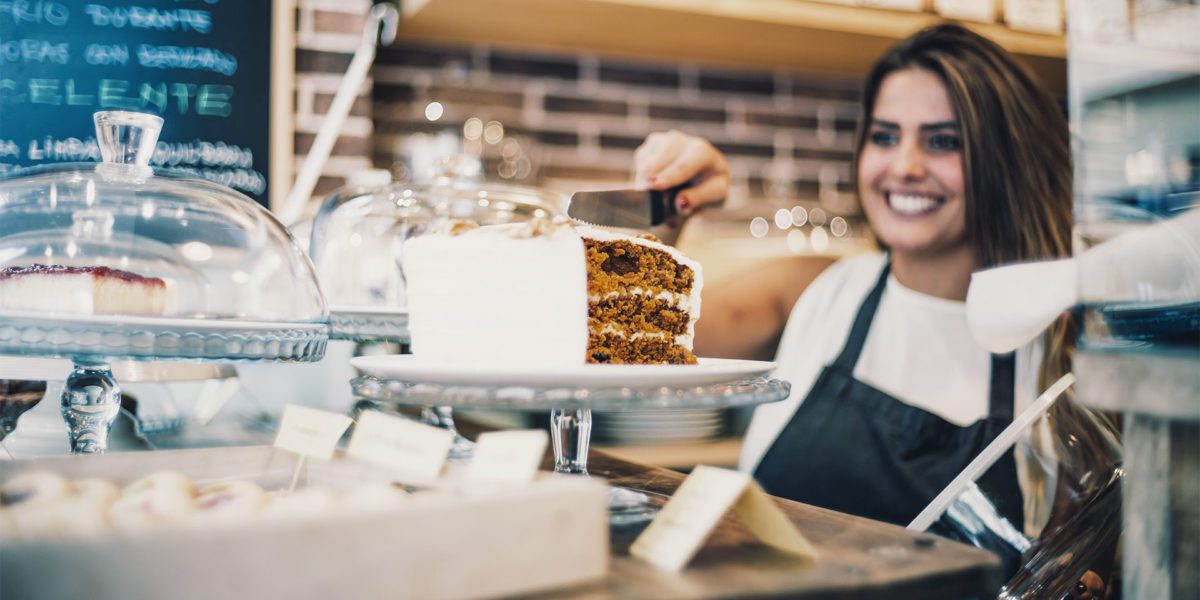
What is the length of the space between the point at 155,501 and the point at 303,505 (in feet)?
0.35

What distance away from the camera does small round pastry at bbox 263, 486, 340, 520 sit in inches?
18.4

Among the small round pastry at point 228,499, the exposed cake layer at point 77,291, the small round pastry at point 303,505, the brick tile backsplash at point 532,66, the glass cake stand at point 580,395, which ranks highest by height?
the brick tile backsplash at point 532,66

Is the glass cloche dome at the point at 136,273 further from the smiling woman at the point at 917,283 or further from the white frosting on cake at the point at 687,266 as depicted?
the smiling woman at the point at 917,283

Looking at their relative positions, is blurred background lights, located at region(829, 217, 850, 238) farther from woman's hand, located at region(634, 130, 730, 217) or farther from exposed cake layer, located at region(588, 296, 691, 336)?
exposed cake layer, located at region(588, 296, 691, 336)

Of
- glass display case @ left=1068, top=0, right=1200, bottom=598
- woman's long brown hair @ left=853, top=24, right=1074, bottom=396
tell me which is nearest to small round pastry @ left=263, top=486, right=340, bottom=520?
glass display case @ left=1068, top=0, right=1200, bottom=598

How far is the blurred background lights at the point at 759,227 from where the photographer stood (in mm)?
2729

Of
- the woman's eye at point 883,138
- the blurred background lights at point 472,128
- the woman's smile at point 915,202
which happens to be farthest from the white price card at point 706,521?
the blurred background lights at point 472,128

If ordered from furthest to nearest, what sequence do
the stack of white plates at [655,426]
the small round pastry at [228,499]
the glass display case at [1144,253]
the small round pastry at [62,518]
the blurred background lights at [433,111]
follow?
1. the blurred background lights at [433,111]
2. the stack of white plates at [655,426]
3. the glass display case at [1144,253]
4. the small round pastry at [228,499]
5. the small round pastry at [62,518]

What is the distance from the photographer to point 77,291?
74cm

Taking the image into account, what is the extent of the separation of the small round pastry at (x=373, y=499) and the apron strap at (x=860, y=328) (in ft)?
4.49

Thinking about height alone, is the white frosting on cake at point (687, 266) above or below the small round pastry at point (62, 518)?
above

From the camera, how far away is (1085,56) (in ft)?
2.73

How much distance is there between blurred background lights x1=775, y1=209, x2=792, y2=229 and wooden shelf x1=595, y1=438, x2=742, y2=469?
0.67m

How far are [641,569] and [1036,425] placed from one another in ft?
2.03
